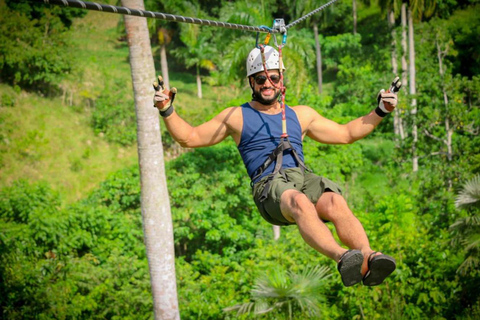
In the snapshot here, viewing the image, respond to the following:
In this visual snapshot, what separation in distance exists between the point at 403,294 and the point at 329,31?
2902 cm

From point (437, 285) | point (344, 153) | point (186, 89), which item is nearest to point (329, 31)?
point (186, 89)

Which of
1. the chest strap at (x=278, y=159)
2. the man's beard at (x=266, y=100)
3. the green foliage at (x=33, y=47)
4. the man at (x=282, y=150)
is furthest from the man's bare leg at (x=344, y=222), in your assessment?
the green foliage at (x=33, y=47)

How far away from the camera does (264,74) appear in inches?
151

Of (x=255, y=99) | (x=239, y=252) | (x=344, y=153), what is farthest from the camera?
(x=344, y=153)

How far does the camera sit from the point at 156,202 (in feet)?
20.6

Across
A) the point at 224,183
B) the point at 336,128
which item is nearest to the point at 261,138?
the point at 336,128

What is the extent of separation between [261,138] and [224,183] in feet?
33.5

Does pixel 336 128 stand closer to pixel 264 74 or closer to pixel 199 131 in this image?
pixel 264 74

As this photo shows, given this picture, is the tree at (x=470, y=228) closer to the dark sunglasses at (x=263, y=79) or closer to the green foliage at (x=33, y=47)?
the dark sunglasses at (x=263, y=79)

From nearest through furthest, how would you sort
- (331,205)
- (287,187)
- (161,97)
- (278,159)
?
1. (331,205)
2. (287,187)
3. (161,97)
4. (278,159)

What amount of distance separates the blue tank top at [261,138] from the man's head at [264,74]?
0.45ft

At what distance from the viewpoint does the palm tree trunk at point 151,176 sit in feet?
20.0

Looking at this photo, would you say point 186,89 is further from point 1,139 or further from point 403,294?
point 403,294

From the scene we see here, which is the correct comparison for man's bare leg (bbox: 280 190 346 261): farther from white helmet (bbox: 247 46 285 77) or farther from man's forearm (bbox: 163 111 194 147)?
white helmet (bbox: 247 46 285 77)
